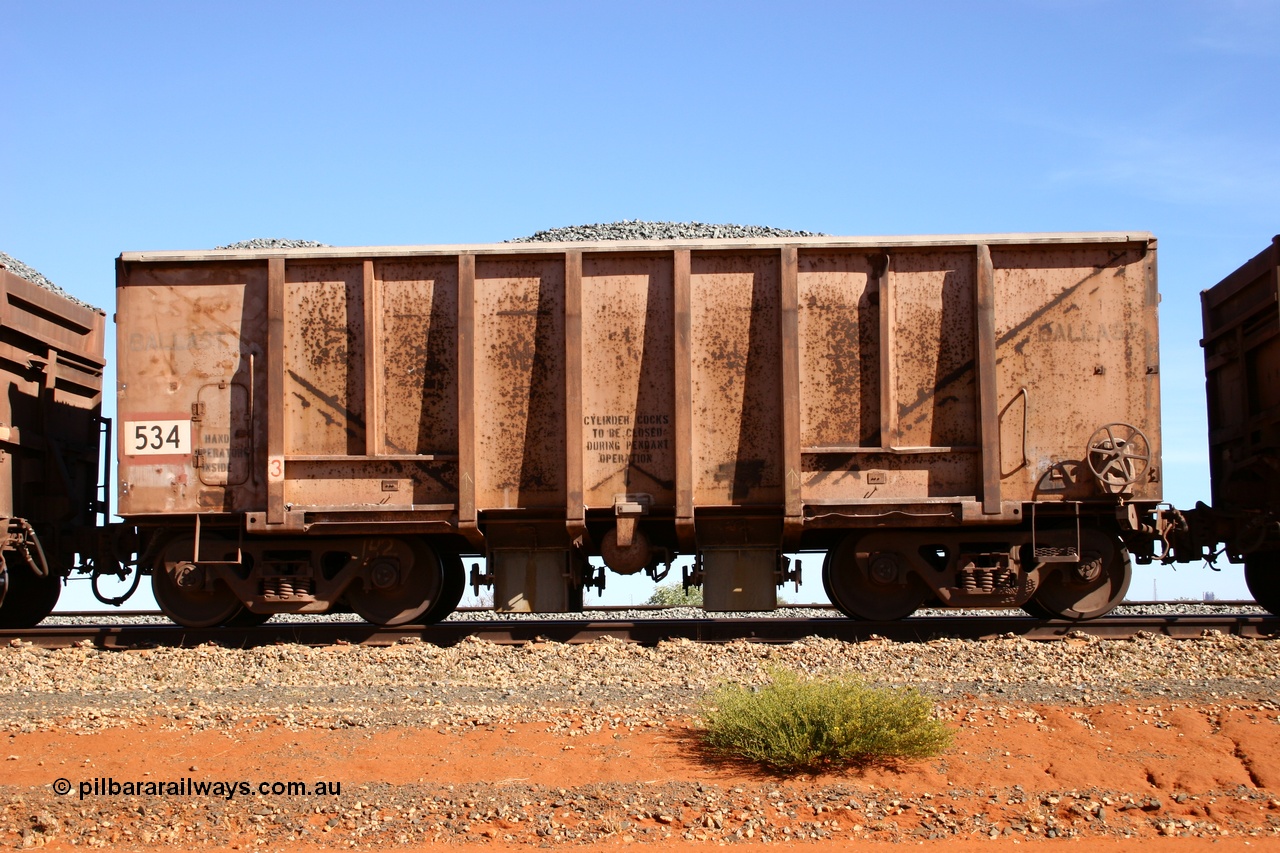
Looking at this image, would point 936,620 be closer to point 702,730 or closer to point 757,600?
point 757,600

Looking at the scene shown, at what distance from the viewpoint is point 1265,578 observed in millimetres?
10805

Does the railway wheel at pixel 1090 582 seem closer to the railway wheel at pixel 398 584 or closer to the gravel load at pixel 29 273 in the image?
the railway wheel at pixel 398 584

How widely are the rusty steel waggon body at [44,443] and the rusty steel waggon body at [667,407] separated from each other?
1333 millimetres

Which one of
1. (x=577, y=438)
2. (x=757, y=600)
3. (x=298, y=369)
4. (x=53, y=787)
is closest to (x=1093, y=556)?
(x=757, y=600)

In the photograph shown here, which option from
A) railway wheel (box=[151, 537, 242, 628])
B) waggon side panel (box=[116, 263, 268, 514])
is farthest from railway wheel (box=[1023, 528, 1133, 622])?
railway wheel (box=[151, 537, 242, 628])

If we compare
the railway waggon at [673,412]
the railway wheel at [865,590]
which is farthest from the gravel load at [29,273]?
the railway wheel at [865,590]

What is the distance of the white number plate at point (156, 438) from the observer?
9.92 metres

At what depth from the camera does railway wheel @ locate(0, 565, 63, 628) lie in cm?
1126

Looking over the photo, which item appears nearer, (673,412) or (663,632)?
(673,412)

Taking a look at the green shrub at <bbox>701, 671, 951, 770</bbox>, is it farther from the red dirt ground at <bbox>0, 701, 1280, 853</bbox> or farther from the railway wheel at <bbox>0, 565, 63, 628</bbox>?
the railway wheel at <bbox>0, 565, 63, 628</bbox>

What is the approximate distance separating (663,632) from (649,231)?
17.9 ft

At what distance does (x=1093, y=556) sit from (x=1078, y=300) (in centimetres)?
232

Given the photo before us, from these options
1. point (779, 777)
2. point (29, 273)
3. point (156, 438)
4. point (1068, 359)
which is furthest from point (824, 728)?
point (29, 273)

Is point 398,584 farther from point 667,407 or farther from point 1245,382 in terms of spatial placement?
point 1245,382
